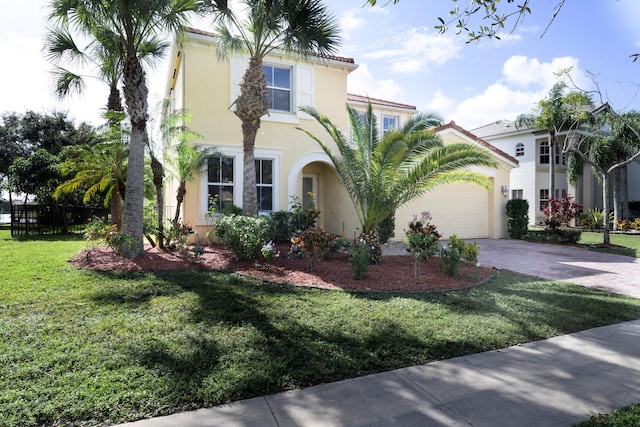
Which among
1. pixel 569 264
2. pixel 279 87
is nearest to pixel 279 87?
pixel 279 87

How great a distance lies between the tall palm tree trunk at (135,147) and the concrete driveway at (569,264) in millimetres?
9578

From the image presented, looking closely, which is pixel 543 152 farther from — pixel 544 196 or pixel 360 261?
pixel 360 261

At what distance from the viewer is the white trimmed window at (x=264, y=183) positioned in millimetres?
13352

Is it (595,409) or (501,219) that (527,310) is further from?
(501,219)

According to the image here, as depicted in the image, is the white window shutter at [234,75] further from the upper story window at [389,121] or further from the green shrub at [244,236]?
the upper story window at [389,121]

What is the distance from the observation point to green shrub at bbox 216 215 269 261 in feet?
28.5

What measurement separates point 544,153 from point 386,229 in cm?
1801

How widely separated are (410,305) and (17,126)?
3249cm

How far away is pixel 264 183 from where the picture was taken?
528 inches

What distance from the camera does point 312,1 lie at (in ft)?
30.8

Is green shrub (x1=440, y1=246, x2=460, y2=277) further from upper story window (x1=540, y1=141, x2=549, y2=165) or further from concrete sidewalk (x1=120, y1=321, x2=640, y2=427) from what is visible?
upper story window (x1=540, y1=141, x2=549, y2=165)

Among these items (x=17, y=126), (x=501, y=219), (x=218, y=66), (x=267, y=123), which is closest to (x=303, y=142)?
(x=267, y=123)

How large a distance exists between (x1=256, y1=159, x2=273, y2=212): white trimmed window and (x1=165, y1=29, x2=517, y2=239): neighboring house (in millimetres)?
37

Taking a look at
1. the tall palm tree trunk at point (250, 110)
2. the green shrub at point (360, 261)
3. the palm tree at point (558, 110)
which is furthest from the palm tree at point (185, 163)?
the palm tree at point (558, 110)
